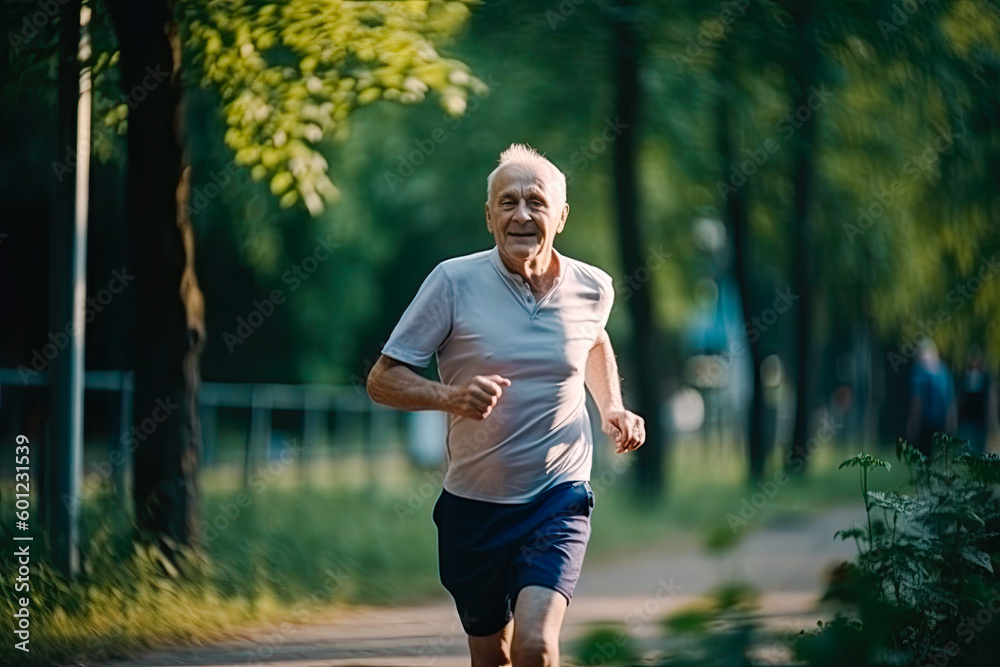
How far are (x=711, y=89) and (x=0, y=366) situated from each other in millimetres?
6481

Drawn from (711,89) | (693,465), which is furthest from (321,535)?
(693,465)

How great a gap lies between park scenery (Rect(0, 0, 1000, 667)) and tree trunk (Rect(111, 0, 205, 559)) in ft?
0.06

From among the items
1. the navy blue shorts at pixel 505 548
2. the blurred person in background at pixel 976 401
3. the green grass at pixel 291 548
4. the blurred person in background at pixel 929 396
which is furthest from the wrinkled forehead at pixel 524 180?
the blurred person in background at pixel 929 396

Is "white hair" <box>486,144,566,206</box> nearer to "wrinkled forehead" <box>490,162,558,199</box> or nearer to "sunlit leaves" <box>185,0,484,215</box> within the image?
"wrinkled forehead" <box>490,162,558,199</box>

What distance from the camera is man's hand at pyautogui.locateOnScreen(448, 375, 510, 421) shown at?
4.09 m

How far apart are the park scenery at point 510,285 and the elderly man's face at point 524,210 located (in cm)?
4

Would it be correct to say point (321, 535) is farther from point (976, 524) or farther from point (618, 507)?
point (976, 524)

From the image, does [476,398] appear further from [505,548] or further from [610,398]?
[610,398]

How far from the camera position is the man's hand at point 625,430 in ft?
14.8

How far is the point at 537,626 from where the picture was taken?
416cm

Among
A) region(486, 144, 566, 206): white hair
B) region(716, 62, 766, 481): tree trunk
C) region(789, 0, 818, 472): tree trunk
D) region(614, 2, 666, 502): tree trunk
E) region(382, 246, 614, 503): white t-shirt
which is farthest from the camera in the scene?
region(716, 62, 766, 481): tree trunk

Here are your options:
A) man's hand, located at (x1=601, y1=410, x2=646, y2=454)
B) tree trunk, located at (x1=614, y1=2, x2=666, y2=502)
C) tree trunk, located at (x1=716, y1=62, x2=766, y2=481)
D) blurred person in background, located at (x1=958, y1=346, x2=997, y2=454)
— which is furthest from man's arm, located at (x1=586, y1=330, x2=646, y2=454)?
tree trunk, located at (x1=716, y1=62, x2=766, y2=481)

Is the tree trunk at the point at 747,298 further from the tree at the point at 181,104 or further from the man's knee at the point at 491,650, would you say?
the man's knee at the point at 491,650

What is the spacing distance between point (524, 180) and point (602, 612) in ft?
15.6
